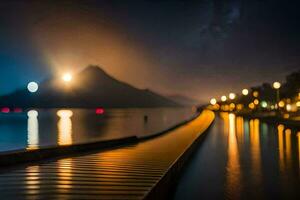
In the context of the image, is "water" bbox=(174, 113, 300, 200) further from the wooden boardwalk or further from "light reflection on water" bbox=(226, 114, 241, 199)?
the wooden boardwalk

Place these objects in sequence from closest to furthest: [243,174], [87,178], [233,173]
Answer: [87,178]
[243,174]
[233,173]

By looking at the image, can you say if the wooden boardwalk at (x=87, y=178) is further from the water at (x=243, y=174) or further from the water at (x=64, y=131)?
the water at (x=64, y=131)

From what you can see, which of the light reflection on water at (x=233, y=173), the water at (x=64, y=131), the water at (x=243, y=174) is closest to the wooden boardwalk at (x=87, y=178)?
the water at (x=243, y=174)

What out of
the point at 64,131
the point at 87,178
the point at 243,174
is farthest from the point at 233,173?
the point at 64,131

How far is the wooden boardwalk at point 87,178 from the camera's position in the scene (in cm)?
869

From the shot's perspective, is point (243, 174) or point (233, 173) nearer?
point (243, 174)

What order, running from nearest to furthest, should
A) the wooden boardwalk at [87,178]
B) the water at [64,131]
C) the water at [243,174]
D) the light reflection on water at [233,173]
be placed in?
1. the wooden boardwalk at [87,178]
2. the water at [243,174]
3. the light reflection on water at [233,173]
4. the water at [64,131]

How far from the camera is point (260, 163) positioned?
17.0m

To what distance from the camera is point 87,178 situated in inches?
410

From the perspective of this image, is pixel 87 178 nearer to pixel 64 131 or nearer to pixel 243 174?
pixel 243 174

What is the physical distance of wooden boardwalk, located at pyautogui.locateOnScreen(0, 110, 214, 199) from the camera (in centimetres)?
869

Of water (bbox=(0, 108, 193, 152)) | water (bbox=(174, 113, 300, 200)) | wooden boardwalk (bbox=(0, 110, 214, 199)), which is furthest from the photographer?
water (bbox=(0, 108, 193, 152))

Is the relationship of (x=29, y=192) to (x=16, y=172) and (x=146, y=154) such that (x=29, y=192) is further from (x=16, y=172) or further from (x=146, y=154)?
(x=146, y=154)

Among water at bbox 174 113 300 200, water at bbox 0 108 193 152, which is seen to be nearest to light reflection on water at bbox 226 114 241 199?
water at bbox 174 113 300 200
